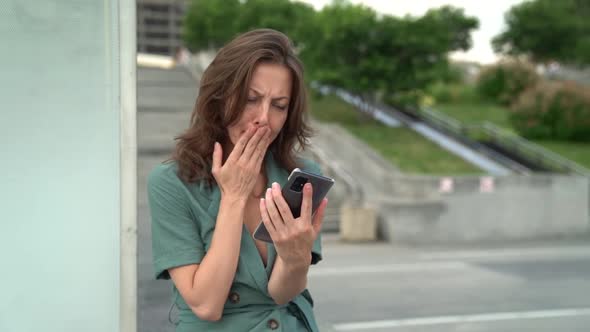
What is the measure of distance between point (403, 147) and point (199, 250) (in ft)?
52.5

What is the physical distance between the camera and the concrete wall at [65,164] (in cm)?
243

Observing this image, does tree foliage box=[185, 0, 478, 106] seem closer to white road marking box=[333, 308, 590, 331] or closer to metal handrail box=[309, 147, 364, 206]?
metal handrail box=[309, 147, 364, 206]

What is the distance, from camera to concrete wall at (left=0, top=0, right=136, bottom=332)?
2.43 meters

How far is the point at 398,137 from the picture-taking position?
18.5 m

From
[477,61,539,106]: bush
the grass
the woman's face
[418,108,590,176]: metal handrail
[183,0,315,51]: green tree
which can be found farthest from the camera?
[477,61,539,106]: bush

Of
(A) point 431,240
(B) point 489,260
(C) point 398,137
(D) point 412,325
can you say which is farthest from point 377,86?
(D) point 412,325

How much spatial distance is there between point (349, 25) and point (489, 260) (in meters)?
8.35

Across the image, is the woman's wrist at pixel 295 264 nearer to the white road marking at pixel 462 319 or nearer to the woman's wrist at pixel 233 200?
the woman's wrist at pixel 233 200

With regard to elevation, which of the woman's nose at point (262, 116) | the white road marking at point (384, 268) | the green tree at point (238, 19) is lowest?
the white road marking at point (384, 268)

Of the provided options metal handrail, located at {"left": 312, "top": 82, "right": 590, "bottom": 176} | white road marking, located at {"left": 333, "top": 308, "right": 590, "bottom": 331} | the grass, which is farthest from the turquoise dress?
metal handrail, located at {"left": 312, "top": 82, "right": 590, "bottom": 176}

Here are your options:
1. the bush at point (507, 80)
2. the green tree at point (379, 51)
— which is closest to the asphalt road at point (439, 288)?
the green tree at point (379, 51)

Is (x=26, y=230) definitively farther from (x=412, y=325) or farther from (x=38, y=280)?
(x=412, y=325)

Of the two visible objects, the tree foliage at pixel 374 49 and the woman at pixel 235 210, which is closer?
the woman at pixel 235 210

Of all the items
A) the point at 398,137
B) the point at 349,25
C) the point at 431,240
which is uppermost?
the point at 349,25
